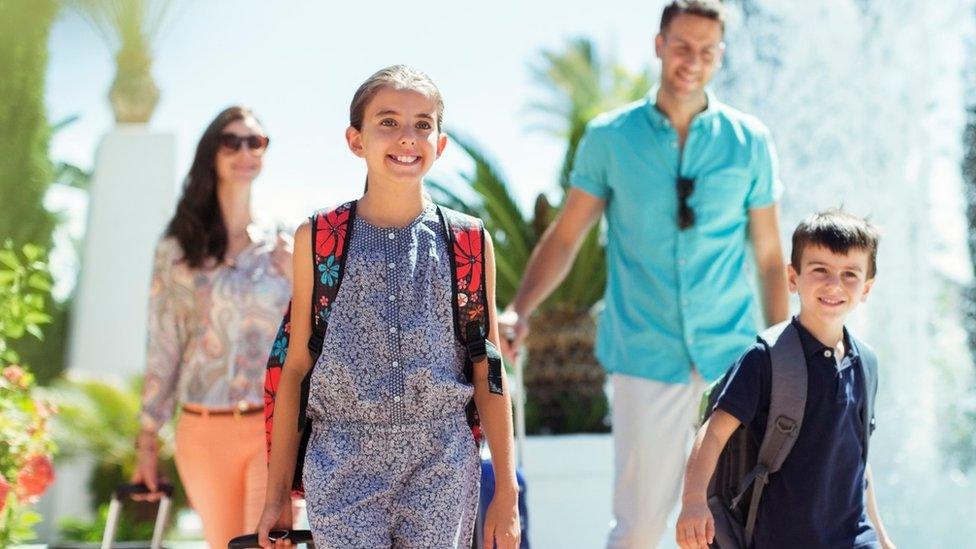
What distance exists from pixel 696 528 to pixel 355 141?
1.28m

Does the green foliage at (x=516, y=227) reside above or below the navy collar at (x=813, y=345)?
above

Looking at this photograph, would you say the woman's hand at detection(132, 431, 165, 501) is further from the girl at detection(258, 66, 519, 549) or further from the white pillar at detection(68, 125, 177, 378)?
the white pillar at detection(68, 125, 177, 378)

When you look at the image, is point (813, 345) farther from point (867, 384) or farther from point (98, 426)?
point (98, 426)

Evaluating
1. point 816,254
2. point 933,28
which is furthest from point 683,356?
point 933,28

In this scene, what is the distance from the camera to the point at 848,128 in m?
9.05

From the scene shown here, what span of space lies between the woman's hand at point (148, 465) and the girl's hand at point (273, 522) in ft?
5.21

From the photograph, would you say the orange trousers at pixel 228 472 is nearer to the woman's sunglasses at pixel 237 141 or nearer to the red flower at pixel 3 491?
the red flower at pixel 3 491

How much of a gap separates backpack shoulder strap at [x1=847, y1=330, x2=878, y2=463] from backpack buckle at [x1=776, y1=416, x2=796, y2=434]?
0.82 feet

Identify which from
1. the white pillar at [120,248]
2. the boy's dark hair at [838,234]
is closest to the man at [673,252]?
the boy's dark hair at [838,234]

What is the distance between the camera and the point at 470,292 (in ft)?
10.4

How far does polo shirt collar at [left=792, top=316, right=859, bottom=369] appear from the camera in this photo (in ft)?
12.1

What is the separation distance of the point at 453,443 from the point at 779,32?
6.39 metres

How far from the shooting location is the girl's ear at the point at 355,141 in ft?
10.7

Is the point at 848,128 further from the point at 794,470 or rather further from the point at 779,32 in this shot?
the point at 794,470
